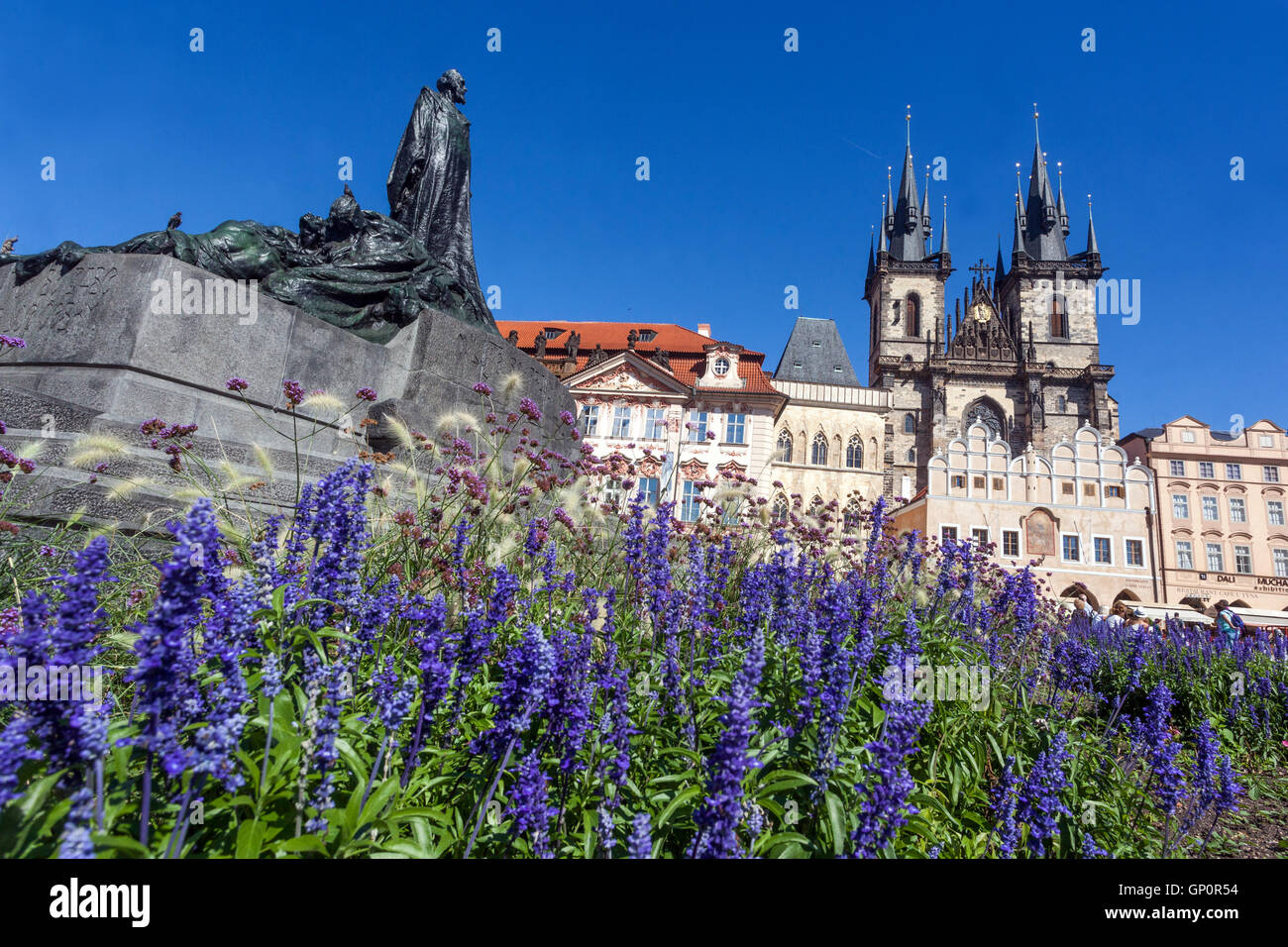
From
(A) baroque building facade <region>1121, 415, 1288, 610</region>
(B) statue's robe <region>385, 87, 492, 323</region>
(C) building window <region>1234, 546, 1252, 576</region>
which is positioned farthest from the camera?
(C) building window <region>1234, 546, 1252, 576</region>

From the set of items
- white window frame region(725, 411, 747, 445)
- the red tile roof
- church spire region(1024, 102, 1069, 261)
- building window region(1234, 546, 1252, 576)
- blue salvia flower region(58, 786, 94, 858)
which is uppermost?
church spire region(1024, 102, 1069, 261)

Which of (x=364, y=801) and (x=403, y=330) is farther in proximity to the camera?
(x=403, y=330)

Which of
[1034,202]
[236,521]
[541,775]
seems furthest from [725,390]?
[1034,202]

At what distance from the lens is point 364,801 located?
1771 mm

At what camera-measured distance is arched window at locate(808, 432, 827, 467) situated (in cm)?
5012

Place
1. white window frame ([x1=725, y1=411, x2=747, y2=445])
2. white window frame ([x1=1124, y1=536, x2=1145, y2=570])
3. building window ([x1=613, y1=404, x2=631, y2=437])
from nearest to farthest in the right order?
white window frame ([x1=1124, y1=536, x2=1145, y2=570])
white window frame ([x1=725, y1=411, x2=747, y2=445])
building window ([x1=613, y1=404, x2=631, y2=437])

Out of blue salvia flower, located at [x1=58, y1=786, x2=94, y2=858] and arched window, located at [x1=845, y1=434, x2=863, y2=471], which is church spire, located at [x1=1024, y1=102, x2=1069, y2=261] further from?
blue salvia flower, located at [x1=58, y1=786, x2=94, y2=858]

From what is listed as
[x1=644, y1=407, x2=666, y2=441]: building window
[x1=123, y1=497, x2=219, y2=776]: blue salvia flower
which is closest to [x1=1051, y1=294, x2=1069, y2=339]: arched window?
[x1=644, y1=407, x2=666, y2=441]: building window

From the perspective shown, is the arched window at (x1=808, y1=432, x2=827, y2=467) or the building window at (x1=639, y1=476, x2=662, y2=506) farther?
the arched window at (x1=808, y1=432, x2=827, y2=467)

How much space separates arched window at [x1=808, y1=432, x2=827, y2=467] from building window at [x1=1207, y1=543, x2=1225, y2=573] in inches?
925

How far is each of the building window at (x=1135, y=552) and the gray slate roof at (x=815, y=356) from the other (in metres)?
26.1

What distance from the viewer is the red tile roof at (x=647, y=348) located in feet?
128
